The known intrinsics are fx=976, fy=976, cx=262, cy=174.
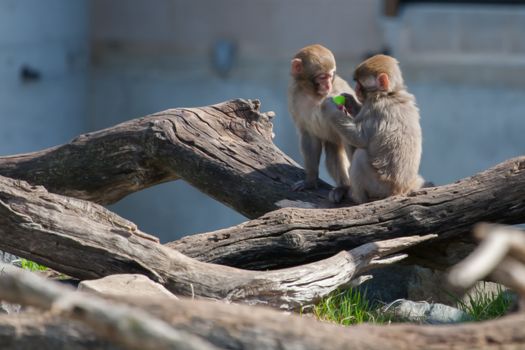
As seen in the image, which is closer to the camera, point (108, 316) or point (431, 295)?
point (108, 316)

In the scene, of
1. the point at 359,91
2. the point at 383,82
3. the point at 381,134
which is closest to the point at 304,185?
the point at 381,134

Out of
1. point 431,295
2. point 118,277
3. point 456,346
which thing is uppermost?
point 456,346

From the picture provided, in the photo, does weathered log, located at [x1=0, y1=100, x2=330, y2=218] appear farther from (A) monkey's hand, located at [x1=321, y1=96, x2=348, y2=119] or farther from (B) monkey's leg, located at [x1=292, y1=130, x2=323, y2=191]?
(A) monkey's hand, located at [x1=321, y1=96, x2=348, y2=119]

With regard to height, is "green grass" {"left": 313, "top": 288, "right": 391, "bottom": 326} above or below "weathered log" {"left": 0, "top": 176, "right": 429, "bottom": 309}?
below

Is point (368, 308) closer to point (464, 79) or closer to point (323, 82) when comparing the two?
point (323, 82)

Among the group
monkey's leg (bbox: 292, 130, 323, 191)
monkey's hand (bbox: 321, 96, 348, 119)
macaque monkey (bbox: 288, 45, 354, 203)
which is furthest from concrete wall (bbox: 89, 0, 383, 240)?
monkey's hand (bbox: 321, 96, 348, 119)

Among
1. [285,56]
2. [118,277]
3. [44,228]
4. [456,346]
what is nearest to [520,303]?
[456,346]

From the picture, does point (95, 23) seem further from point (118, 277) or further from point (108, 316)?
A: point (108, 316)

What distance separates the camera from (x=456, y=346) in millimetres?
3303

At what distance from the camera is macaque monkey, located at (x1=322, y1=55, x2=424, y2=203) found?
6.22 meters

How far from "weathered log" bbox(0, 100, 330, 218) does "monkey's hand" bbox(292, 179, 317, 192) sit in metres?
0.03

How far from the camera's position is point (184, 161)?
6.23 m

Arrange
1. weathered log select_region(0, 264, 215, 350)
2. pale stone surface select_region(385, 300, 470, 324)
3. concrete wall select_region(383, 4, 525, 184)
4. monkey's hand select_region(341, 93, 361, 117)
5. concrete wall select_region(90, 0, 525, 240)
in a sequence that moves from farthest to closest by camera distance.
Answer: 1. concrete wall select_region(90, 0, 525, 240)
2. concrete wall select_region(383, 4, 525, 184)
3. monkey's hand select_region(341, 93, 361, 117)
4. pale stone surface select_region(385, 300, 470, 324)
5. weathered log select_region(0, 264, 215, 350)

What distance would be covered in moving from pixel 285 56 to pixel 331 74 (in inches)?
203
